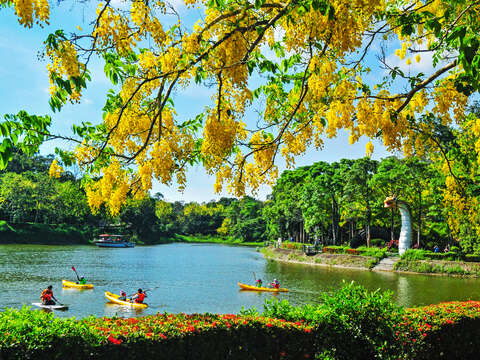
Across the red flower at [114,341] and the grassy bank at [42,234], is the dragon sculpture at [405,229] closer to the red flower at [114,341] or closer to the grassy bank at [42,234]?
the red flower at [114,341]

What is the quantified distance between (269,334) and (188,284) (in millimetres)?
18016

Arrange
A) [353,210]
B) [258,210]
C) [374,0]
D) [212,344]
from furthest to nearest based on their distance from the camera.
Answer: [258,210], [353,210], [212,344], [374,0]

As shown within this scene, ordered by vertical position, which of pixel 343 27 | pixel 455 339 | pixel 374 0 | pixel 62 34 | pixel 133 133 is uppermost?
pixel 374 0

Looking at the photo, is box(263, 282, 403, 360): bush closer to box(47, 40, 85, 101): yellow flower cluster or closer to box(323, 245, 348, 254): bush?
box(47, 40, 85, 101): yellow flower cluster

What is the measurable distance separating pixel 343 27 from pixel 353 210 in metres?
32.2

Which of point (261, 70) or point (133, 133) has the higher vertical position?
point (261, 70)

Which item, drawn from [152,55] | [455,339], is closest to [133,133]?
[152,55]

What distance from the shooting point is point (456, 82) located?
4.36m

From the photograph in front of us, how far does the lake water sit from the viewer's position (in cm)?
1698

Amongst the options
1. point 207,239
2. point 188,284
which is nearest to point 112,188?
point 188,284

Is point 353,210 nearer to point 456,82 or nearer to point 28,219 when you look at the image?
point 456,82

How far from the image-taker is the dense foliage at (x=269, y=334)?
180 inches

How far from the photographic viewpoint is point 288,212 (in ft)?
143

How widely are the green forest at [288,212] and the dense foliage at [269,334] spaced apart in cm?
456
